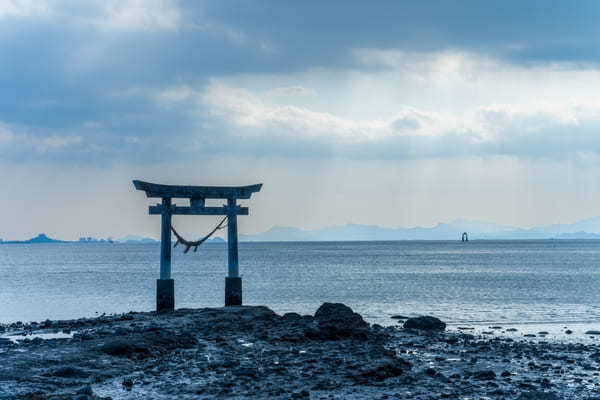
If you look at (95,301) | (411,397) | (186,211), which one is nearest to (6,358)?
(411,397)

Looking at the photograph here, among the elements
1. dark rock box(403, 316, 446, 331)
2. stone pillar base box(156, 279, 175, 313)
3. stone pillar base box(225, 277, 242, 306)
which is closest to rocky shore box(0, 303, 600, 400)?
dark rock box(403, 316, 446, 331)

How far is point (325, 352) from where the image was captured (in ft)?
60.4

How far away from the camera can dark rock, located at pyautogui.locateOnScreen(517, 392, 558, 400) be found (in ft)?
44.9

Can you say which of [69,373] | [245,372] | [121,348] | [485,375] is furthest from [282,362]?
[69,373]

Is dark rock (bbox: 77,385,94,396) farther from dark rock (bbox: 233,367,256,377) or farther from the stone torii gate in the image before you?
the stone torii gate

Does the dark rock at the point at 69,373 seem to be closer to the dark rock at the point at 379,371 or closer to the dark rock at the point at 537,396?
the dark rock at the point at 379,371

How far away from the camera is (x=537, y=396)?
13789 millimetres

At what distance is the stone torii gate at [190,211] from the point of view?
87.6ft

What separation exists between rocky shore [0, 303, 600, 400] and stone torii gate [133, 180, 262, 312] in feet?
11.2

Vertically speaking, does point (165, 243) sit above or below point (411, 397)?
above

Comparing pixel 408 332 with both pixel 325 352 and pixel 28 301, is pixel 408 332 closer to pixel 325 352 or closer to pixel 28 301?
pixel 325 352

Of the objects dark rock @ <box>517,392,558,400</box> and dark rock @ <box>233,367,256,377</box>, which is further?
dark rock @ <box>233,367,256,377</box>

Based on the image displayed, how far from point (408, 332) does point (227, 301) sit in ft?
26.3

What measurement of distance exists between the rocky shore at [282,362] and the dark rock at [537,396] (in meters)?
0.02
